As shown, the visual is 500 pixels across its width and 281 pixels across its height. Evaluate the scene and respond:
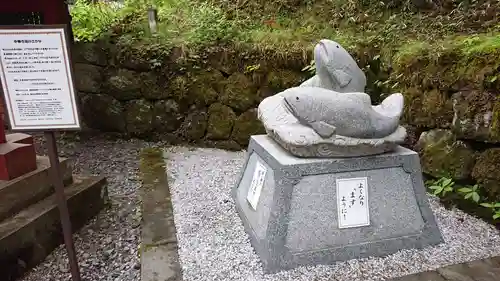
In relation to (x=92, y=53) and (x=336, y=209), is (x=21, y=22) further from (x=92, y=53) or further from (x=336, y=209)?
(x=336, y=209)

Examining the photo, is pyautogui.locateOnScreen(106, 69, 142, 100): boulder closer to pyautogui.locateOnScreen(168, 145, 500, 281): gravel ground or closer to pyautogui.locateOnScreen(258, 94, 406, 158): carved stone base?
pyautogui.locateOnScreen(168, 145, 500, 281): gravel ground

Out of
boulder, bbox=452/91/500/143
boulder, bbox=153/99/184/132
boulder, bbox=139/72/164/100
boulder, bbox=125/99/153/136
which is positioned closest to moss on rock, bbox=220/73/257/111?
boulder, bbox=153/99/184/132

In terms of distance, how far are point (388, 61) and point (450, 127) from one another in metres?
1.04

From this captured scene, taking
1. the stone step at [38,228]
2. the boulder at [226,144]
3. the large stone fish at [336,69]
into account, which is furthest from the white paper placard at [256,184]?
the boulder at [226,144]

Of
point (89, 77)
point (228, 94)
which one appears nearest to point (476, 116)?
point (228, 94)

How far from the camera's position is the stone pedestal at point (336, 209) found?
2385 mm

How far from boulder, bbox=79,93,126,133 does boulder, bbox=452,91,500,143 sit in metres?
4.01

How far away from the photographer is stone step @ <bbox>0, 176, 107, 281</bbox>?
2502 mm

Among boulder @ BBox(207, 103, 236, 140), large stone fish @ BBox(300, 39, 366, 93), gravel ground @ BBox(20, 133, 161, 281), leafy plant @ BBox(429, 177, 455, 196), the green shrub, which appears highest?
the green shrub

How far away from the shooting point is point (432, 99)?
3.36 m

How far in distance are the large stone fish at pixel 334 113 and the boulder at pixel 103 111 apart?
138 inches

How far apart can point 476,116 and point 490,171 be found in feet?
1.36

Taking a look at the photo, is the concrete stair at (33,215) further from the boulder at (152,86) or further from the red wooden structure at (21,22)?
the boulder at (152,86)


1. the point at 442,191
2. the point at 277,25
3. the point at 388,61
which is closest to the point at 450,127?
the point at 442,191
